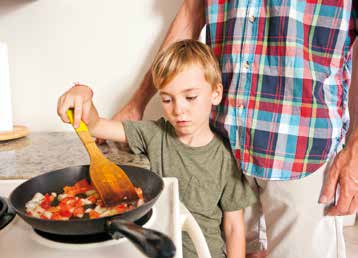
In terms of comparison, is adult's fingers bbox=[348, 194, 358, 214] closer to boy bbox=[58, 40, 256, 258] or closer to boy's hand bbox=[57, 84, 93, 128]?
boy bbox=[58, 40, 256, 258]

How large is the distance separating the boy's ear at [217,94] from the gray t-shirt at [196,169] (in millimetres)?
116

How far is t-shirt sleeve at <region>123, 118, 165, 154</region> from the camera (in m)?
1.11

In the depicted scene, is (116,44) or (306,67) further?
(116,44)

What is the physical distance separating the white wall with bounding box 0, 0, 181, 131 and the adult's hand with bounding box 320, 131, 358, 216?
26.4 inches

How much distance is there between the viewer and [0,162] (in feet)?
3.40

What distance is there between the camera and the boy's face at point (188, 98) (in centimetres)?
101

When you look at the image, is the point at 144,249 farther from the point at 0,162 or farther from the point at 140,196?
the point at 0,162

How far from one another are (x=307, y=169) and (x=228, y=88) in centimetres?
32

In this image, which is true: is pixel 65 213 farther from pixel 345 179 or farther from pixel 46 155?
pixel 345 179

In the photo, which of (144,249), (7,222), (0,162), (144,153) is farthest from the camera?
(144,153)

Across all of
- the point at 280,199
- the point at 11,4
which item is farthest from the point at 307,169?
the point at 11,4

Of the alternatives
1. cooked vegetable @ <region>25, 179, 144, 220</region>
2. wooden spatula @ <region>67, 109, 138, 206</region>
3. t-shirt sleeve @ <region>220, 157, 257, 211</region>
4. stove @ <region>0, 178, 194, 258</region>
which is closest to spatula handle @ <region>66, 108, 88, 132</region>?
wooden spatula @ <region>67, 109, 138, 206</region>

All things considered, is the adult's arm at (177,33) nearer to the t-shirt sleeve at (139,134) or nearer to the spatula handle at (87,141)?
the t-shirt sleeve at (139,134)

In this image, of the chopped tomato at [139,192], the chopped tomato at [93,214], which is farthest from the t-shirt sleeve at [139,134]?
the chopped tomato at [93,214]
